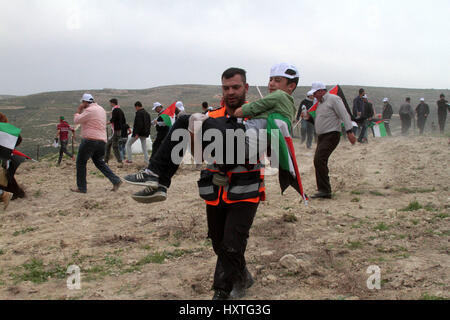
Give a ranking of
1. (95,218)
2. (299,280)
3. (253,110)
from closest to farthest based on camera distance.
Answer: (253,110)
(299,280)
(95,218)

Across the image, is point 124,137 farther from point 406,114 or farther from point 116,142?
point 406,114

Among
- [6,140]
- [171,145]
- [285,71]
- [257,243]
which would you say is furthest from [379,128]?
[171,145]

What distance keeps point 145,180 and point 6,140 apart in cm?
556

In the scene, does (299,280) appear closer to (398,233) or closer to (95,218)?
(398,233)

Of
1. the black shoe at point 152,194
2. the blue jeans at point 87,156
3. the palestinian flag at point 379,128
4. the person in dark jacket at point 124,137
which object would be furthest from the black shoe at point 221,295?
the palestinian flag at point 379,128

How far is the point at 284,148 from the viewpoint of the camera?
3.28 metres

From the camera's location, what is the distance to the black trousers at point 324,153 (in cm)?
725

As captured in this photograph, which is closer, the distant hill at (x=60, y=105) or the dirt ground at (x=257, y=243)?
the dirt ground at (x=257, y=243)

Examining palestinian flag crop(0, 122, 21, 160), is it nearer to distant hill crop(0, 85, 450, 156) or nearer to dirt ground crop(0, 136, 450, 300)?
dirt ground crop(0, 136, 450, 300)

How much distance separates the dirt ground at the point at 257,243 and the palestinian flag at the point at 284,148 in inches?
43.5

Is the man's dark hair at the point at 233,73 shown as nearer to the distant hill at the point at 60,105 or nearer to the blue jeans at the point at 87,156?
the blue jeans at the point at 87,156

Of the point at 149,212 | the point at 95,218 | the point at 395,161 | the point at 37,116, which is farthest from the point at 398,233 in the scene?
the point at 37,116
